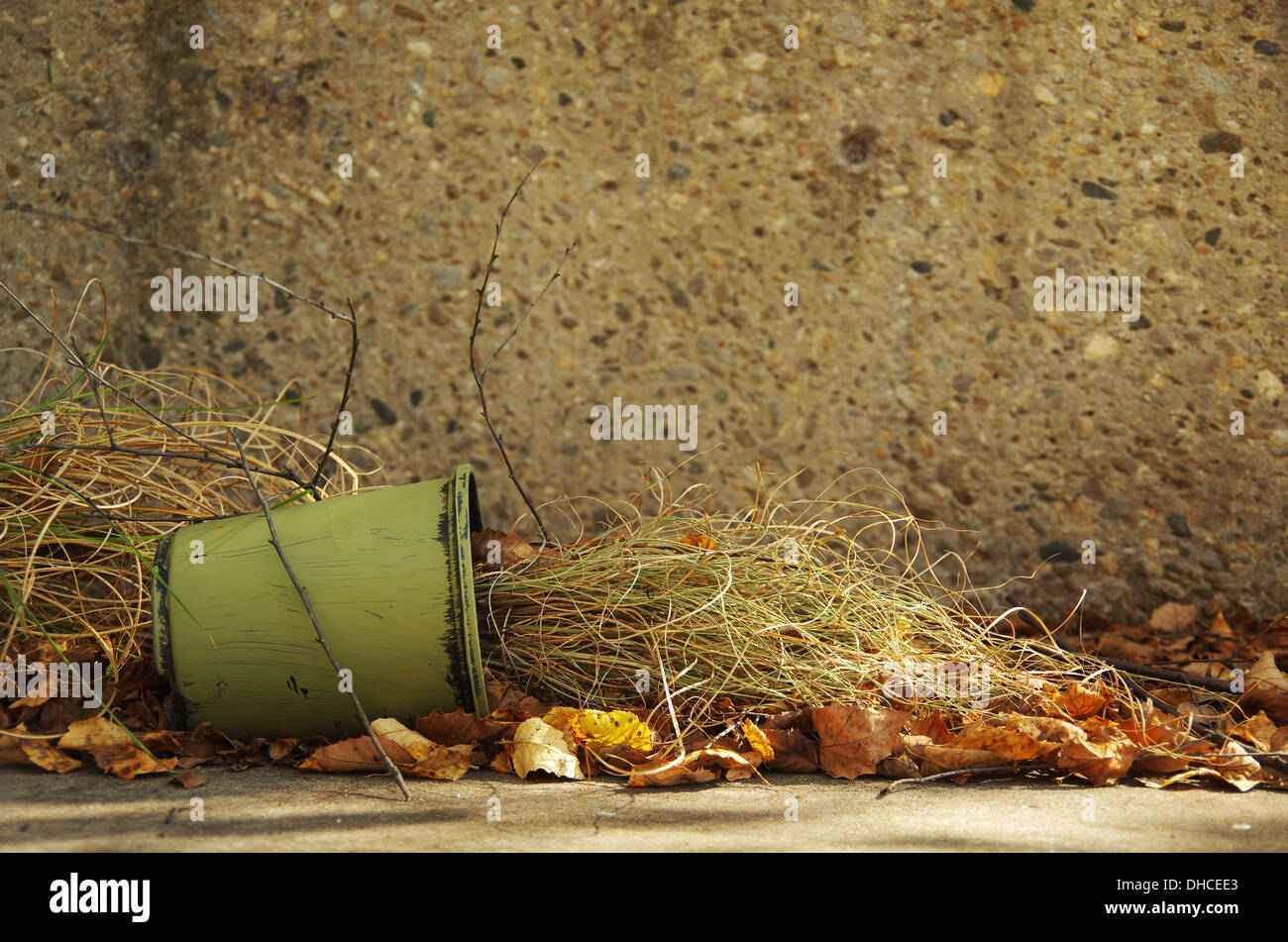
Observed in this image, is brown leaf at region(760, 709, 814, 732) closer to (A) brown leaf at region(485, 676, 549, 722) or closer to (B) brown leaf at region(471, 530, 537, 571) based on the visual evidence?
(A) brown leaf at region(485, 676, 549, 722)

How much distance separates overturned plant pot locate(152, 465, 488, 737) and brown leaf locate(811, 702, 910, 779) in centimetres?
66

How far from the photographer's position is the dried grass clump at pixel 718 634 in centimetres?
209

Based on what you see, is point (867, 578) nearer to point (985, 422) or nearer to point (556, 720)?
point (556, 720)

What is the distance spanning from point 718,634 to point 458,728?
61 centimetres

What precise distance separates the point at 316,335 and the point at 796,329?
1596mm

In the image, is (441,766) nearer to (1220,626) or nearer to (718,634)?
(718,634)

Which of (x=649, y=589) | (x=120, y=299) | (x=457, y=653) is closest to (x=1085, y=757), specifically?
(x=649, y=589)

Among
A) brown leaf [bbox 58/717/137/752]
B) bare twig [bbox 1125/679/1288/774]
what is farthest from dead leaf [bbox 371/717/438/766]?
bare twig [bbox 1125/679/1288/774]

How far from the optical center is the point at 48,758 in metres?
1.71

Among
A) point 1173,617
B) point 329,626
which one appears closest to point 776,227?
point 1173,617

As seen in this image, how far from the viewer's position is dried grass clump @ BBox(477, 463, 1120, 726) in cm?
209

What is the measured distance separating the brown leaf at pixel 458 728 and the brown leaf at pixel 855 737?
2.03 ft

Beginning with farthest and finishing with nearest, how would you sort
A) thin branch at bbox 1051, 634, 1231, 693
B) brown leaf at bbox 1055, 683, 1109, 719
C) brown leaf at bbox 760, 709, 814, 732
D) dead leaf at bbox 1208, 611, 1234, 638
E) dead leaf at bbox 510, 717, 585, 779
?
dead leaf at bbox 1208, 611, 1234, 638
thin branch at bbox 1051, 634, 1231, 693
brown leaf at bbox 1055, 683, 1109, 719
brown leaf at bbox 760, 709, 814, 732
dead leaf at bbox 510, 717, 585, 779

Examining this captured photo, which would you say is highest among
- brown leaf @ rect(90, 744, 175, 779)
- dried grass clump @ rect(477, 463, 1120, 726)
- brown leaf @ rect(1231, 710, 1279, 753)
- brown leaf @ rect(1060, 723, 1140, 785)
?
dried grass clump @ rect(477, 463, 1120, 726)
